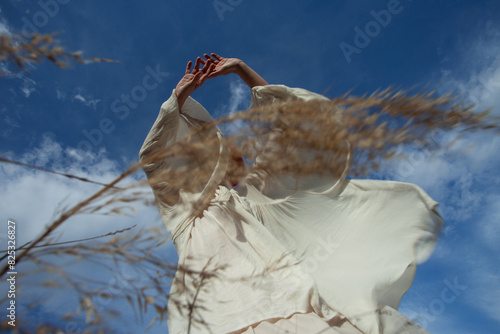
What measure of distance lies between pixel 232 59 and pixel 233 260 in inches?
76.6

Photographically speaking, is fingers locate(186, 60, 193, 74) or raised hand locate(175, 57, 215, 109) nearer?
raised hand locate(175, 57, 215, 109)

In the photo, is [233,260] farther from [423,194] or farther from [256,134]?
[423,194]

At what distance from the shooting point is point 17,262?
83 cm

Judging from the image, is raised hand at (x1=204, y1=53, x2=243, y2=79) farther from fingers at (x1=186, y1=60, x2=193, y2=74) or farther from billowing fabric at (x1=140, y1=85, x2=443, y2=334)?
billowing fabric at (x1=140, y1=85, x2=443, y2=334)

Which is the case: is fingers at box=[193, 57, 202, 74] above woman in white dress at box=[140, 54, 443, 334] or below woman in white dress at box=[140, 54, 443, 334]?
above

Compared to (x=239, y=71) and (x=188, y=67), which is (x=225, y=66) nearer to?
(x=239, y=71)

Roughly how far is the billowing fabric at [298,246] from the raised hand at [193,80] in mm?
134

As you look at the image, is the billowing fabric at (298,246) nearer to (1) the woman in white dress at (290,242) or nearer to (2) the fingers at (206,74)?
(1) the woman in white dress at (290,242)

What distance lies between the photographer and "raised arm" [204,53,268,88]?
3041 mm

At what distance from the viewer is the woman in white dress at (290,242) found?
6.25 ft

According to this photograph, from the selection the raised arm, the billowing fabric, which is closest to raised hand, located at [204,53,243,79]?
the raised arm

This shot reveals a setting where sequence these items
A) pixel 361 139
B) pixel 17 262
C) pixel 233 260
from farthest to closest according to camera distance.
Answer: pixel 233 260 < pixel 361 139 < pixel 17 262

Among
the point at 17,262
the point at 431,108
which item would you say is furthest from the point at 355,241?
the point at 17,262

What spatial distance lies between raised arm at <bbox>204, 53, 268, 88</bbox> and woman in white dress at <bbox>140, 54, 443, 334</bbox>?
0.01m
